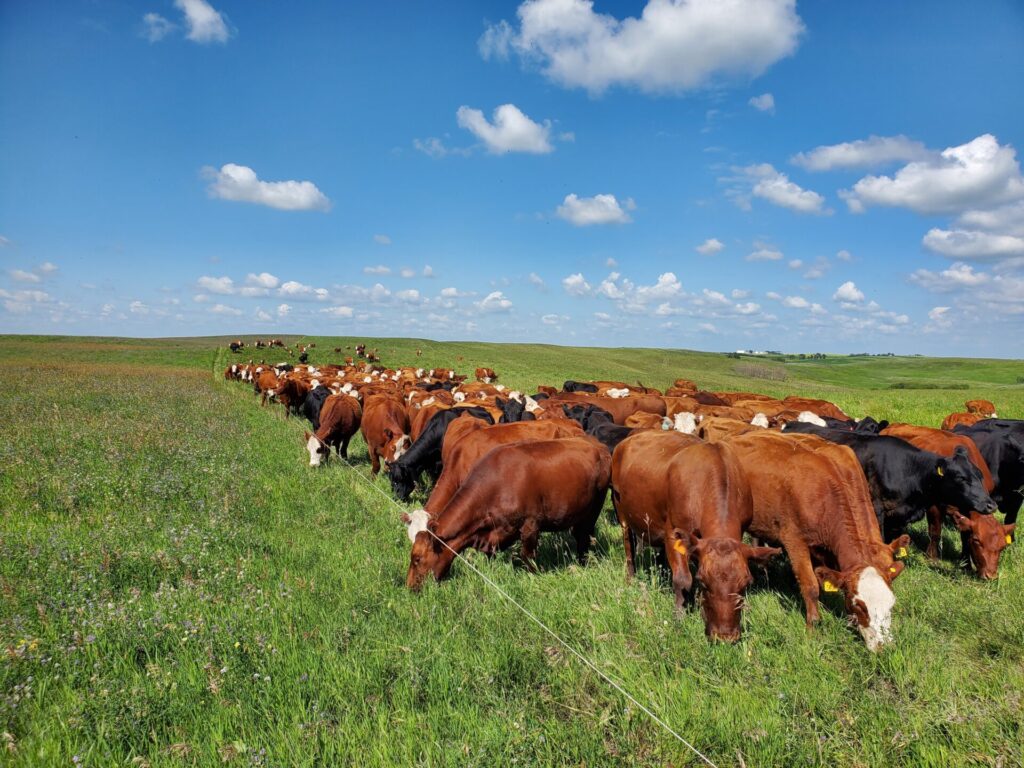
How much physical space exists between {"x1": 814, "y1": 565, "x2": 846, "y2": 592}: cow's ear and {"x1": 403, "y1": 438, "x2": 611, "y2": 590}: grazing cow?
282 cm

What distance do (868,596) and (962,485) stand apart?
3.83m

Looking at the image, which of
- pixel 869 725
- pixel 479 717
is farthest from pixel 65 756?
pixel 869 725

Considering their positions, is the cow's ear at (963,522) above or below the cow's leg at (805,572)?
above

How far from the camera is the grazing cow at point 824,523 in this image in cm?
498

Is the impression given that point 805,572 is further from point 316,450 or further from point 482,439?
point 316,450

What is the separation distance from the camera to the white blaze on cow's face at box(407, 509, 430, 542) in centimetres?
651

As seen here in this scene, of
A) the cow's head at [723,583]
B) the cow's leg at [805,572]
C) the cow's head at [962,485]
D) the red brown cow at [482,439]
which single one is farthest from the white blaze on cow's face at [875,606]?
the red brown cow at [482,439]

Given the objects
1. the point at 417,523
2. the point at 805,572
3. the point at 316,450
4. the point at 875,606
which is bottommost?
the point at 316,450

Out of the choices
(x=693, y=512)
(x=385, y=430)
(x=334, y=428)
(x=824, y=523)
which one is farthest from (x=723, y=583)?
(x=334, y=428)

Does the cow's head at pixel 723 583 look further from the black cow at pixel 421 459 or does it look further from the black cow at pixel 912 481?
the black cow at pixel 421 459

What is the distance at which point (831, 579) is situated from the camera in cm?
527

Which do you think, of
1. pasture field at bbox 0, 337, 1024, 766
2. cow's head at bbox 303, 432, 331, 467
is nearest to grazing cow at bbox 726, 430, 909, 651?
pasture field at bbox 0, 337, 1024, 766

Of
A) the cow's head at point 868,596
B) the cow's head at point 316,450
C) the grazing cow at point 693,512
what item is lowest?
the cow's head at point 316,450

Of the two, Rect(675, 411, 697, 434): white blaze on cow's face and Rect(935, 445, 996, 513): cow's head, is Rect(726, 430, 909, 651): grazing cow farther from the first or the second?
Rect(675, 411, 697, 434): white blaze on cow's face
